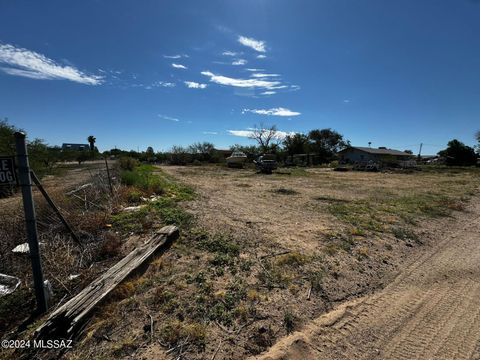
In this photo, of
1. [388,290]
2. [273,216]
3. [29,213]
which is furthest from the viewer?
[273,216]

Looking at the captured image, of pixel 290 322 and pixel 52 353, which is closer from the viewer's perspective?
pixel 52 353

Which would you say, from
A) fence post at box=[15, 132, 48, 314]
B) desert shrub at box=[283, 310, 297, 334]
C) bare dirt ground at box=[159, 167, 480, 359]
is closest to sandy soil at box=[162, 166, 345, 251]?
bare dirt ground at box=[159, 167, 480, 359]

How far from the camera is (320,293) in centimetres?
348

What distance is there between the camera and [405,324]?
2893 millimetres

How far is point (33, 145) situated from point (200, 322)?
17412mm

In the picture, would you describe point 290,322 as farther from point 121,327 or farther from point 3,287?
point 3,287

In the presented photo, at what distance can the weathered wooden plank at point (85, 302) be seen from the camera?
2.70 m

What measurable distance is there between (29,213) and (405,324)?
4395 millimetres

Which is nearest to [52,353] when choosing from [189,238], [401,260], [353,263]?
[189,238]

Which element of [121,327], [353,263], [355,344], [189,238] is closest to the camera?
[355,344]

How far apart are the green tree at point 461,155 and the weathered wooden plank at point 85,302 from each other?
55241 millimetres

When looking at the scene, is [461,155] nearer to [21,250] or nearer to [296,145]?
[296,145]

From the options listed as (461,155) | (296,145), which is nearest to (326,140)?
(296,145)

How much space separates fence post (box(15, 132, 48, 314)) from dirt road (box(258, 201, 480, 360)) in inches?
108
